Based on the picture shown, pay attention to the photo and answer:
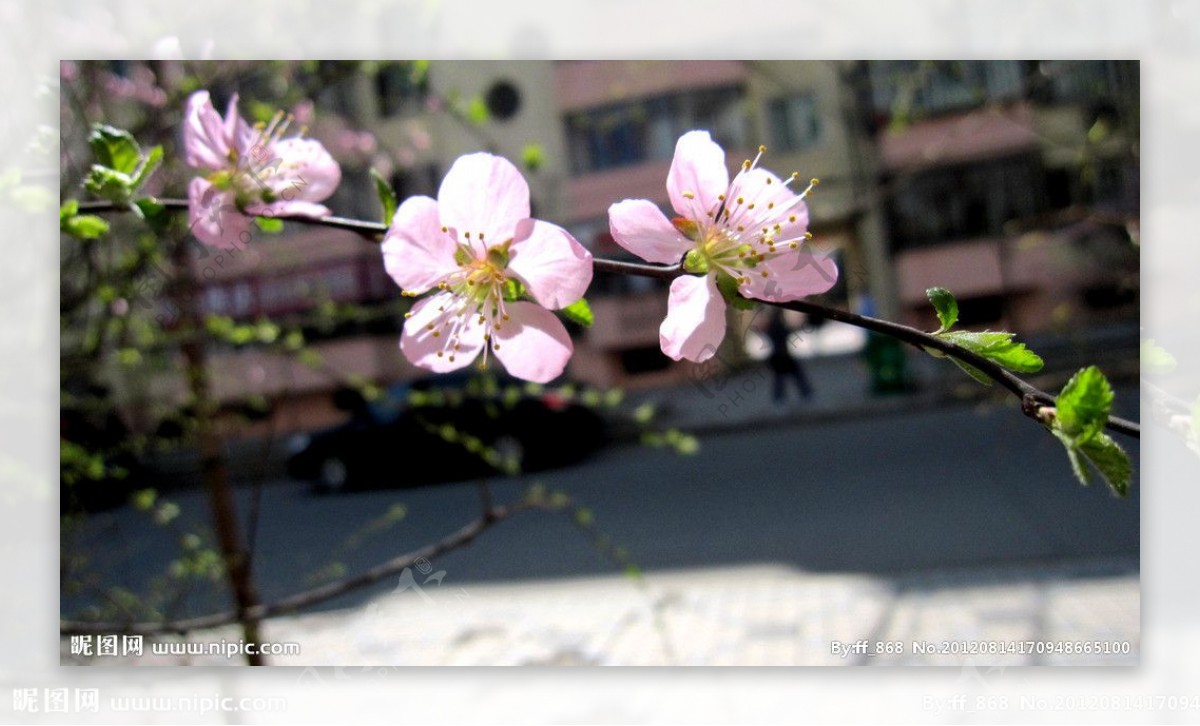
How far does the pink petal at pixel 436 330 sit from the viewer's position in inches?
16.2

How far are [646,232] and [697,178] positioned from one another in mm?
32

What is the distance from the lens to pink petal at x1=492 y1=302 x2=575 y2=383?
384 mm

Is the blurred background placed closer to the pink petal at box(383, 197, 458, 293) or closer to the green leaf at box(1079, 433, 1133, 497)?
the pink petal at box(383, 197, 458, 293)

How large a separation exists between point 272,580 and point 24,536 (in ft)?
2.67

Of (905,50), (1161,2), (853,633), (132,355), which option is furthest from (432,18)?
(853,633)

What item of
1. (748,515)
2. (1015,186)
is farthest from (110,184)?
(1015,186)

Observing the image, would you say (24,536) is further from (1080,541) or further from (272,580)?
(1080,541)

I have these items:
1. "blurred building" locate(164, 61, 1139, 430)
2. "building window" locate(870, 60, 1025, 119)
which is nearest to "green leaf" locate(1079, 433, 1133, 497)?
"blurred building" locate(164, 61, 1139, 430)

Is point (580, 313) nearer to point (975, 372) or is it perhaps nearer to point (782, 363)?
point (975, 372)

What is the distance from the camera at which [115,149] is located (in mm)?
441

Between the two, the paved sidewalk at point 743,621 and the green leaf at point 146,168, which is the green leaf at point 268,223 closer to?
the green leaf at point 146,168

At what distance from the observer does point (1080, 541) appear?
229 cm

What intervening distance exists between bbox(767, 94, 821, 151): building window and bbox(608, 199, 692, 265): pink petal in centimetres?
215

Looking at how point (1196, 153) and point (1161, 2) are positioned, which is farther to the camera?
point (1196, 153)
